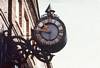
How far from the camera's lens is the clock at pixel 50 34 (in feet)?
57.7

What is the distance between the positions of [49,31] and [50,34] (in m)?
0.11

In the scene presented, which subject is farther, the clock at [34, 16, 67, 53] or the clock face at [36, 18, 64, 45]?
the clock face at [36, 18, 64, 45]

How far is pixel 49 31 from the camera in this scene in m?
17.8

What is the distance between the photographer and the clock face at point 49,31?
58.0 feet

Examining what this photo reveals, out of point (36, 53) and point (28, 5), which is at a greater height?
point (28, 5)

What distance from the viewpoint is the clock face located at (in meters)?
17.7

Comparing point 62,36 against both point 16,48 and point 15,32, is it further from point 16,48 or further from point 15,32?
point 15,32

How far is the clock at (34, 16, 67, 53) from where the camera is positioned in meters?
17.6

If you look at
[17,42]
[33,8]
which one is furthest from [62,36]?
[33,8]

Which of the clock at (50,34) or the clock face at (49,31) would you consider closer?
the clock at (50,34)

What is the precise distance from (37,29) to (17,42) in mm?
761

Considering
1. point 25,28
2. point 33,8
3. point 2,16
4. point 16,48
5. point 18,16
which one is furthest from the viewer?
point 33,8

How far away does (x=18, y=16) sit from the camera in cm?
2462

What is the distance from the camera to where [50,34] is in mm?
17812
